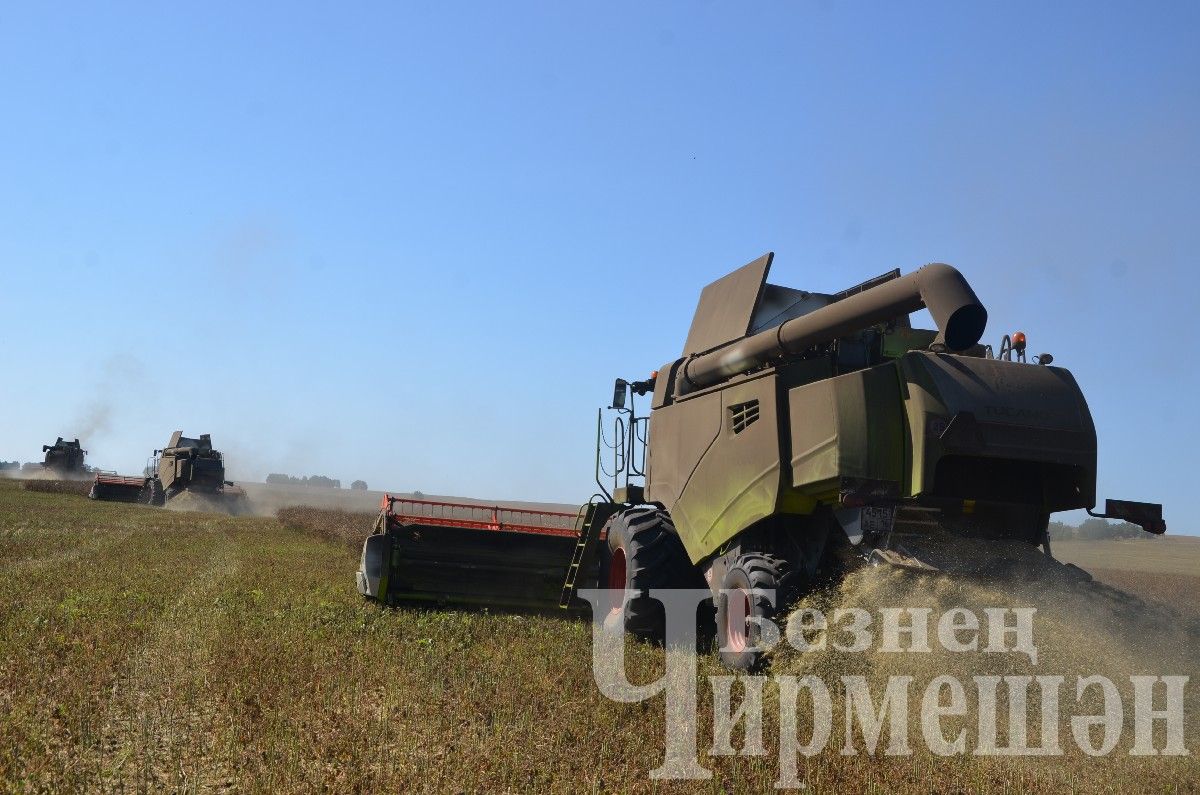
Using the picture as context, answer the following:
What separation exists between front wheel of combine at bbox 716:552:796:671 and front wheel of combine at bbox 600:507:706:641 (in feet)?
3.83

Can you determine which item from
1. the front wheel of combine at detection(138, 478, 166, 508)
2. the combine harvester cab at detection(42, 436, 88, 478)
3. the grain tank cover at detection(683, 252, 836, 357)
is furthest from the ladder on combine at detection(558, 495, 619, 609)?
the combine harvester cab at detection(42, 436, 88, 478)

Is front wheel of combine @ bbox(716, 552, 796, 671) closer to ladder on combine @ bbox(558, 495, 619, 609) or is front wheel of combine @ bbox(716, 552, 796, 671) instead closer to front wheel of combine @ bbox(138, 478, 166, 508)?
ladder on combine @ bbox(558, 495, 619, 609)

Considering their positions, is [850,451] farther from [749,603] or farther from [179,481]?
[179,481]

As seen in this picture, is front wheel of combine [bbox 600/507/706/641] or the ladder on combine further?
the ladder on combine

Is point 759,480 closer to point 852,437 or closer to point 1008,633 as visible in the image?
point 852,437

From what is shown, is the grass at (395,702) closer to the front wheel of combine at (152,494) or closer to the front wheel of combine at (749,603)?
the front wheel of combine at (749,603)

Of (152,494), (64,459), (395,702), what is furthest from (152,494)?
(395,702)

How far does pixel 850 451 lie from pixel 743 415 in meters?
1.36

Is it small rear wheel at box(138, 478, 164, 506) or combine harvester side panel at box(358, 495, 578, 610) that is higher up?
small rear wheel at box(138, 478, 164, 506)

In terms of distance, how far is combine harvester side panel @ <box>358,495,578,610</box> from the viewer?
10.5 metres

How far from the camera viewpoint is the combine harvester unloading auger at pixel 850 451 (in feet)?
20.4

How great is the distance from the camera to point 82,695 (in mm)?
5672

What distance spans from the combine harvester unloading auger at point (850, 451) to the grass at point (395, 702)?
42cm

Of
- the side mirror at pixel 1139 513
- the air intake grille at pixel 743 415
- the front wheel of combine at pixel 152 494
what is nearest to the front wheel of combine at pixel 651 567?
the air intake grille at pixel 743 415
